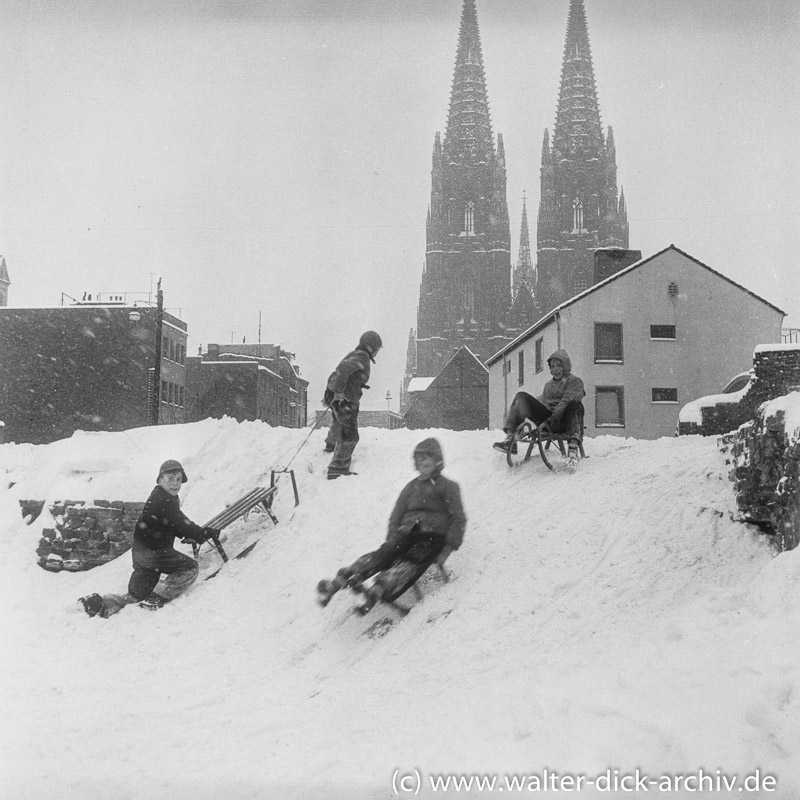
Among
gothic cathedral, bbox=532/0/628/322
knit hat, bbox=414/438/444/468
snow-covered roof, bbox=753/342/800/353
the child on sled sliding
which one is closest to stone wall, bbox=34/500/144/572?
the child on sled sliding

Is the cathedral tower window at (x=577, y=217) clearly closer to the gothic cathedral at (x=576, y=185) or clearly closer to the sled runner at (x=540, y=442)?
the gothic cathedral at (x=576, y=185)

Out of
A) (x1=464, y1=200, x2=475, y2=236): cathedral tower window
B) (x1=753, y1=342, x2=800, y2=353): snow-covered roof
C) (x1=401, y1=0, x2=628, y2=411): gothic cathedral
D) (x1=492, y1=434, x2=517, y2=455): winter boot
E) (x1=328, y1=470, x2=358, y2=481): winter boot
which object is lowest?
(x1=328, y1=470, x2=358, y2=481): winter boot

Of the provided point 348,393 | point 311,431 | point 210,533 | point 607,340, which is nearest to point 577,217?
point 607,340

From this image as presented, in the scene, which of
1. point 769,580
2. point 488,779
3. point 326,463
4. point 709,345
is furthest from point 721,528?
point 709,345

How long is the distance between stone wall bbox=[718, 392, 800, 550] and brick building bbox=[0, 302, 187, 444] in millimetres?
32025

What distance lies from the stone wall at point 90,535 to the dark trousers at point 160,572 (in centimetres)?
146

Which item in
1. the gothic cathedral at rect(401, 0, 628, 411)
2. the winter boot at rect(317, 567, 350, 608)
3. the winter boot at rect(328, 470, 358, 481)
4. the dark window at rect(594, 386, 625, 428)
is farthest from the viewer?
the dark window at rect(594, 386, 625, 428)

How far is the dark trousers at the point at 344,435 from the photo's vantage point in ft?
30.8

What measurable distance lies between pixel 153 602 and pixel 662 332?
2145 centimetres

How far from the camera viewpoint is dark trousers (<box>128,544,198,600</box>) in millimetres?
7633

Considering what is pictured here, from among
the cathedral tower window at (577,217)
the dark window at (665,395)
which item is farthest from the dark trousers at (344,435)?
the cathedral tower window at (577,217)

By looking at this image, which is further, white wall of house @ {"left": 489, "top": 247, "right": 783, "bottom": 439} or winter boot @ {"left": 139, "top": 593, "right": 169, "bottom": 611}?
white wall of house @ {"left": 489, "top": 247, "right": 783, "bottom": 439}

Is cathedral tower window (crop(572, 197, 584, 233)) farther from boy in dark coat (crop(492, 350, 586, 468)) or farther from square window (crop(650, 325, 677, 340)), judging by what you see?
boy in dark coat (crop(492, 350, 586, 468))

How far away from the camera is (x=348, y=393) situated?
9406 millimetres
